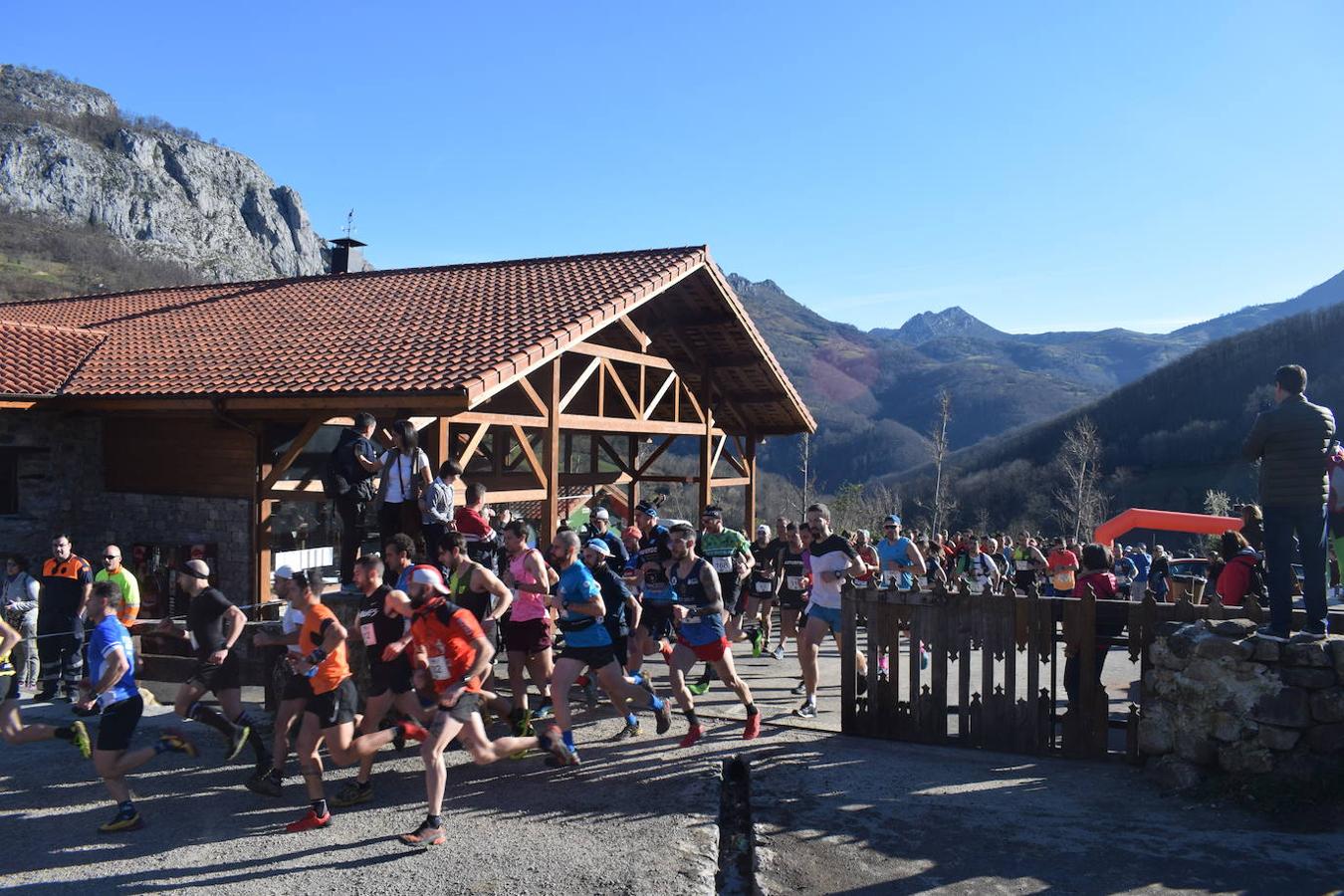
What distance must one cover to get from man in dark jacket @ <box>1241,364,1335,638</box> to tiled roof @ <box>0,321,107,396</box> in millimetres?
12612

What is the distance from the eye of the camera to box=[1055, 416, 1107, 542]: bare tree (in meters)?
40.8

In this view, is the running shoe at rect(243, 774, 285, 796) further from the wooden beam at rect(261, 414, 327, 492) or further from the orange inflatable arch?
the orange inflatable arch

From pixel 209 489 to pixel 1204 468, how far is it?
64.4 meters

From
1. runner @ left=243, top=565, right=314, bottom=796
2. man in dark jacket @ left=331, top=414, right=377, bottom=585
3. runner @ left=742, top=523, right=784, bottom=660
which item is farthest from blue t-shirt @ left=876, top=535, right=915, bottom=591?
runner @ left=243, top=565, right=314, bottom=796

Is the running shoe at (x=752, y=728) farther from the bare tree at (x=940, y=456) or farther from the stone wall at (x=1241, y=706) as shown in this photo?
the bare tree at (x=940, y=456)

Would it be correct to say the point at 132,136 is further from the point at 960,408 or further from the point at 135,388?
the point at 135,388

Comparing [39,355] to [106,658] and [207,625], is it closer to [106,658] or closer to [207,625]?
[207,625]

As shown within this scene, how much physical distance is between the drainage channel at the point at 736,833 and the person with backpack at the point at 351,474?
12.5 feet

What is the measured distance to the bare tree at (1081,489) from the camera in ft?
134

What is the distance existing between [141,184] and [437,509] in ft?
360

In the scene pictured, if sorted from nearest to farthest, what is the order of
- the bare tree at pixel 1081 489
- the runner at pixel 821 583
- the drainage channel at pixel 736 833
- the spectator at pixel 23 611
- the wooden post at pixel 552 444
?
1. the drainage channel at pixel 736 833
2. the runner at pixel 821 583
3. the spectator at pixel 23 611
4. the wooden post at pixel 552 444
5. the bare tree at pixel 1081 489

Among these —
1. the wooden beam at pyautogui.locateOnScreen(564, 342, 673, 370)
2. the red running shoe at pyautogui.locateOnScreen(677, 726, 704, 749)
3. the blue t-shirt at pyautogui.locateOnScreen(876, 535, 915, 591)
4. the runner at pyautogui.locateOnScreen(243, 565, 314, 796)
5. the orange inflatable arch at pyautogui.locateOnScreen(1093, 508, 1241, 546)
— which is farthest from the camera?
the orange inflatable arch at pyautogui.locateOnScreen(1093, 508, 1241, 546)

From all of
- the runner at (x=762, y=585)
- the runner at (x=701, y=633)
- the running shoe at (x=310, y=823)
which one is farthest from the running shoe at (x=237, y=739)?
the runner at (x=762, y=585)

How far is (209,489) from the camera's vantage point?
36.2 ft
